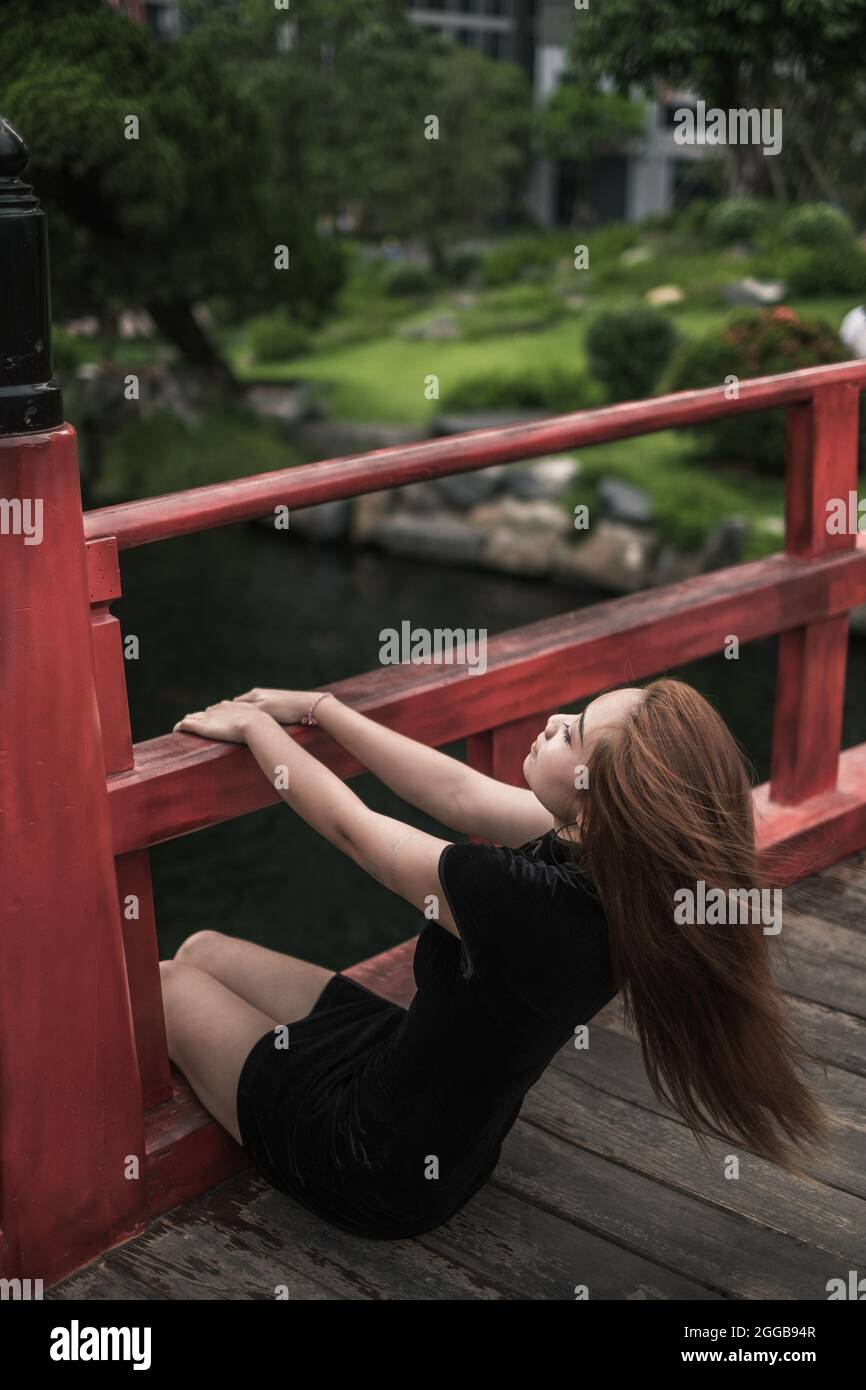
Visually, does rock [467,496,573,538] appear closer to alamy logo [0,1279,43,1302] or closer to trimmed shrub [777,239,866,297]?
trimmed shrub [777,239,866,297]

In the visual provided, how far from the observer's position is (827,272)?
54.3 ft

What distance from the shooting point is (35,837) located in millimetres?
1874

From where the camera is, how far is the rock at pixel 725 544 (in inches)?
432

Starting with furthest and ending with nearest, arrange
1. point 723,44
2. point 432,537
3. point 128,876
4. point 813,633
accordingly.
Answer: point 432,537 → point 723,44 → point 813,633 → point 128,876

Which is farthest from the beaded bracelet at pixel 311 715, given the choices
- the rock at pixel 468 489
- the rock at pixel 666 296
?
the rock at pixel 666 296

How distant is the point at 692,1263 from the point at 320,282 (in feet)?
46.1

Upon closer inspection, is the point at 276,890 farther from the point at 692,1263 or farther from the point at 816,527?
the point at 692,1263

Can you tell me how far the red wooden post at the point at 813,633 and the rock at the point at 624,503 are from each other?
8409 mm

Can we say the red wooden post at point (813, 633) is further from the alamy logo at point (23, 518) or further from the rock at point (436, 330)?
the rock at point (436, 330)

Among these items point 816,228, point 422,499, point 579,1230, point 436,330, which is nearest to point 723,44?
point 422,499

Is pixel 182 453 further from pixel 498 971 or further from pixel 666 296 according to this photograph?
pixel 498 971

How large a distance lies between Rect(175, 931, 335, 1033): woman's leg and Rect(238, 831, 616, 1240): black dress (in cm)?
5

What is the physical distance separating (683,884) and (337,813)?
0.50m

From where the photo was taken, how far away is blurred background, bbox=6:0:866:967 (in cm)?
1018
